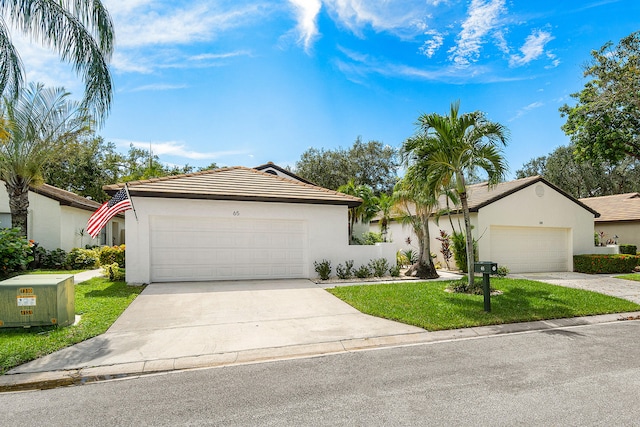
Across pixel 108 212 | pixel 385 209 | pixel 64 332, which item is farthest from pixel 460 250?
pixel 64 332

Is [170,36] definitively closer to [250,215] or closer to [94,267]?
[250,215]

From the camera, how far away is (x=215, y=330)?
652 centimetres

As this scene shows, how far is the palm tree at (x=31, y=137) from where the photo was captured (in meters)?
13.5

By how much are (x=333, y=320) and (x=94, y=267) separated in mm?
13653

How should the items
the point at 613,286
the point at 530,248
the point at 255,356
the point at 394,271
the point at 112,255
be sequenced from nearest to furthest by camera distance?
the point at 255,356 < the point at 613,286 < the point at 394,271 < the point at 112,255 < the point at 530,248

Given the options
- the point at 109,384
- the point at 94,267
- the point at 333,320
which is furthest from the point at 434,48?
the point at 94,267

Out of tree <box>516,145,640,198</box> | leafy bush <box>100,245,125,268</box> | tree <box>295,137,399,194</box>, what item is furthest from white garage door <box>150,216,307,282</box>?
tree <box>516,145,640,198</box>

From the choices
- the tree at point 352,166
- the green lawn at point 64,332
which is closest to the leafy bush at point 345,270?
the green lawn at point 64,332

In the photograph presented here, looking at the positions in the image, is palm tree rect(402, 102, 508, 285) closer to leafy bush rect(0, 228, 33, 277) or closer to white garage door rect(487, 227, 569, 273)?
white garage door rect(487, 227, 569, 273)

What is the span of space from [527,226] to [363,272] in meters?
9.08

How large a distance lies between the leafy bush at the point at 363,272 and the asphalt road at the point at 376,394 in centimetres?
770

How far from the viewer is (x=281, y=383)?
14.3ft

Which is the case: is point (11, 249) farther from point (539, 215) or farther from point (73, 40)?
point (539, 215)

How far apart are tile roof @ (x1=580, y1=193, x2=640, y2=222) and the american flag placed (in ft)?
85.4
